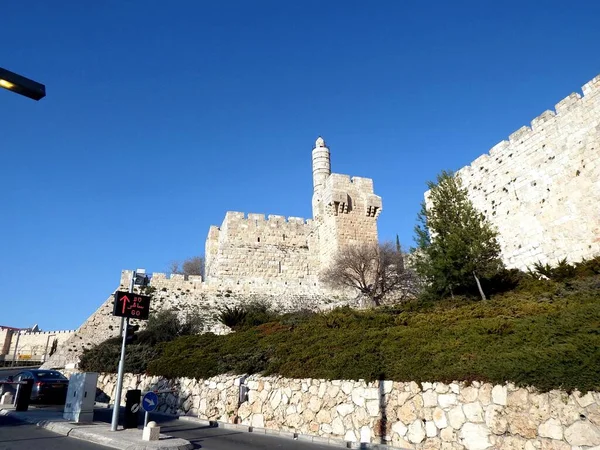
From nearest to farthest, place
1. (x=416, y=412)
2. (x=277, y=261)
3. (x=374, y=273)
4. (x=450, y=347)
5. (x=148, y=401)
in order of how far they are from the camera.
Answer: (x=416, y=412), (x=450, y=347), (x=148, y=401), (x=374, y=273), (x=277, y=261)

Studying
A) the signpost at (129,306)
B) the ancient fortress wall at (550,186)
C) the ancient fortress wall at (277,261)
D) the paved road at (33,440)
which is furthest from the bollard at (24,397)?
the ancient fortress wall at (550,186)

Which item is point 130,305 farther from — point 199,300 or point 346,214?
point 346,214

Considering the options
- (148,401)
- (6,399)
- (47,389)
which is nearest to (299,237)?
(47,389)

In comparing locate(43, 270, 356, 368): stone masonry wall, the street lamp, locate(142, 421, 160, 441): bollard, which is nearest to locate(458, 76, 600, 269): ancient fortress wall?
locate(43, 270, 356, 368): stone masonry wall

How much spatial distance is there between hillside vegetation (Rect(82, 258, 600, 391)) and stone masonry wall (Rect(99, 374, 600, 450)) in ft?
0.60

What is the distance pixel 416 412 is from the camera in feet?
20.7

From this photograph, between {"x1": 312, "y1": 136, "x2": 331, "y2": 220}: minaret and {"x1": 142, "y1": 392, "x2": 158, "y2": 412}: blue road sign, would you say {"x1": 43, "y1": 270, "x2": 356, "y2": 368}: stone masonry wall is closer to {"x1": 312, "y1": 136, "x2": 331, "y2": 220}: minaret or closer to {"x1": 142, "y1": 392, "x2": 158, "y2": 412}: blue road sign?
{"x1": 312, "y1": 136, "x2": 331, "y2": 220}: minaret

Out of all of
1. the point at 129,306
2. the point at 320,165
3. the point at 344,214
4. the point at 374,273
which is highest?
the point at 320,165

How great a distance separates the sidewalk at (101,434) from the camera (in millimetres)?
6418

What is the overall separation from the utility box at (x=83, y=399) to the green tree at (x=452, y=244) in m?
11.2

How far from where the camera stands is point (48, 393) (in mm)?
11680

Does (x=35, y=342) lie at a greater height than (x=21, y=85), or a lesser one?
greater

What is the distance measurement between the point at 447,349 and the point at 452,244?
8.05 metres

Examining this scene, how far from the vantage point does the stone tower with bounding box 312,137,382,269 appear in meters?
29.1
